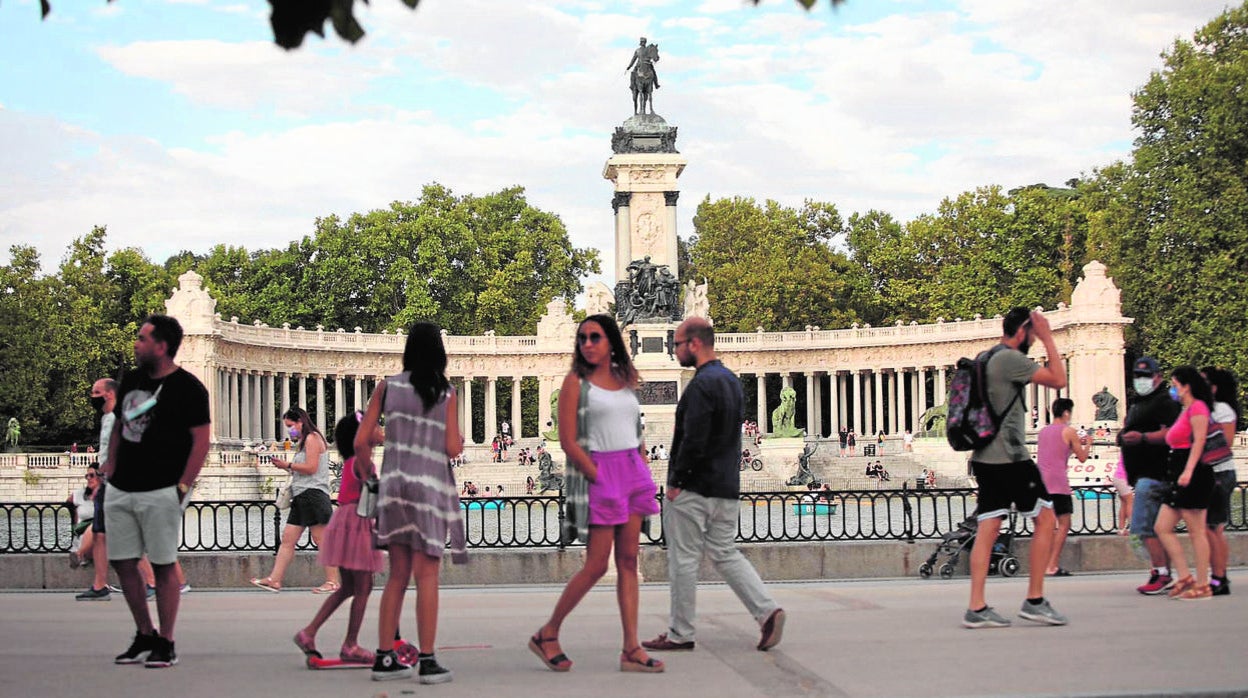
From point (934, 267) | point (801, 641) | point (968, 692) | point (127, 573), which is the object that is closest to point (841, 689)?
point (968, 692)

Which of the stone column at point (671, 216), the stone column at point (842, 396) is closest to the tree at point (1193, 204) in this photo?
the stone column at point (671, 216)

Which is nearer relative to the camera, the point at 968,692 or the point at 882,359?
the point at 968,692

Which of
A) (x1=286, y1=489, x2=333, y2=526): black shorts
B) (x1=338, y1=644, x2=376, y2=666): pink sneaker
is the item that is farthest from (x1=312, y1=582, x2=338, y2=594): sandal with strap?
(x1=338, y1=644, x2=376, y2=666): pink sneaker

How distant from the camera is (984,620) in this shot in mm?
11188

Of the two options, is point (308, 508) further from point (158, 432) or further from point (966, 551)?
point (966, 551)

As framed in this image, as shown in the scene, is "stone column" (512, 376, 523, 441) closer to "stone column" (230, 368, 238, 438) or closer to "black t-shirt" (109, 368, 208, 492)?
"stone column" (230, 368, 238, 438)

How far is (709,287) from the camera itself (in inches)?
3403

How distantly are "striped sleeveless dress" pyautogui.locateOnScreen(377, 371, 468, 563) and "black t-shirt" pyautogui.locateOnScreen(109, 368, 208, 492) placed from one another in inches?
53.4

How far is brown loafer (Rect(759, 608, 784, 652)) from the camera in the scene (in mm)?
10227

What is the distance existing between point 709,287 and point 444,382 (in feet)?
253

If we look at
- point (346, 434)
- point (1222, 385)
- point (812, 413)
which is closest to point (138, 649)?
point (346, 434)

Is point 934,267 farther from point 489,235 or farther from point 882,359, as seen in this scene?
point 489,235

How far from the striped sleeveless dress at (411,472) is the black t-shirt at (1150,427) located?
22.7ft

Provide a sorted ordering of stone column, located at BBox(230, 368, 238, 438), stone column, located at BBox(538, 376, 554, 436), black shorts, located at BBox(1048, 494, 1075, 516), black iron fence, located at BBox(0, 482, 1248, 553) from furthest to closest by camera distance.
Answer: stone column, located at BBox(538, 376, 554, 436)
stone column, located at BBox(230, 368, 238, 438)
black iron fence, located at BBox(0, 482, 1248, 553)
black shorts, located at BBox(1048, 494, 1075, 516)
